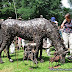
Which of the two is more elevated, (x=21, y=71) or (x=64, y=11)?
(x=64, y=11)

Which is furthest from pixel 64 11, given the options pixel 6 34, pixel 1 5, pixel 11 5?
pixel 6 34

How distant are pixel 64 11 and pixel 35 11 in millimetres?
9361

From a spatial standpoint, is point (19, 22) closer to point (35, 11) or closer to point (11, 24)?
point (11, 24)

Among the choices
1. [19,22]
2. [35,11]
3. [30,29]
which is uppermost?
[35,11]

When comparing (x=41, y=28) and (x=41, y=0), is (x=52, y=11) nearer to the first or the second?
(x=41, y=0)

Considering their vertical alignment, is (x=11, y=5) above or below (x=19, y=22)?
above

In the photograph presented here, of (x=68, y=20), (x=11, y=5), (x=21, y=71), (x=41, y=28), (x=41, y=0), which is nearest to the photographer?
(x=21, y=71)

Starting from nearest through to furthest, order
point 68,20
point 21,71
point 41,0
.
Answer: point 21,71 < point 68,20 < point 41,0

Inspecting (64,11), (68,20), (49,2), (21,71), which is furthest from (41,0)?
(21,71)

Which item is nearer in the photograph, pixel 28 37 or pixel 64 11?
pixel 28 37

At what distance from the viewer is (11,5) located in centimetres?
2952

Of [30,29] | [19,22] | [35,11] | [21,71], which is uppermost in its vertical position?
[35,11]

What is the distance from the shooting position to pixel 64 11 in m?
30.3

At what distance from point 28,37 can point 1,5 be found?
27032 mm
